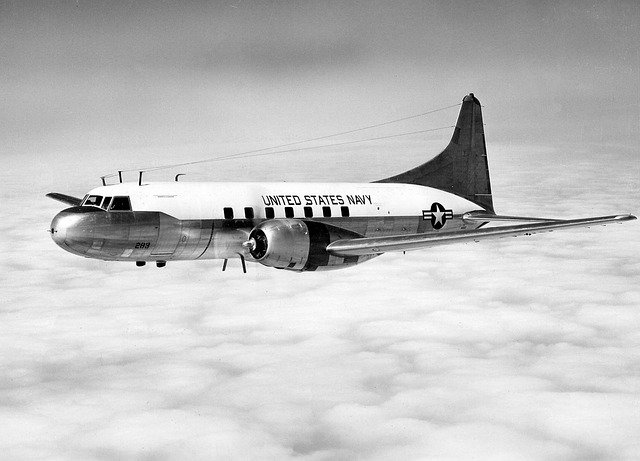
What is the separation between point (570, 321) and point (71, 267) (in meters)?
36.2

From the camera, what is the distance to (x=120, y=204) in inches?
918

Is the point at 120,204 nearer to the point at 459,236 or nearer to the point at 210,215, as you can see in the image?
the point at 210,215

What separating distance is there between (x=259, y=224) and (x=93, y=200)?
616cm

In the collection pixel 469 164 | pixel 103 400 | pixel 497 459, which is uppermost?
pixel 469 164

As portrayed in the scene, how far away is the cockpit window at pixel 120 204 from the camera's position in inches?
913

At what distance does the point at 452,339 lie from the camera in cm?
2828

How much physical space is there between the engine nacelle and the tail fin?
9.67 metres

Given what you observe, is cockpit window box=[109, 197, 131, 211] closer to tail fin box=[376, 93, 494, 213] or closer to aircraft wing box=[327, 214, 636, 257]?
aircraft wing box=[327, 214, 636, 257]

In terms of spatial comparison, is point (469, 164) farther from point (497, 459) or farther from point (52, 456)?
point (52, 456)

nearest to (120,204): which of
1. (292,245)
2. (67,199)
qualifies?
(292,245)

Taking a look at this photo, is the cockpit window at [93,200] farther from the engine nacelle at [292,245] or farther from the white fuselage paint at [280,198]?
the engine nacelle at [292,245]

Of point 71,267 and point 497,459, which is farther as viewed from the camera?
point 71,267

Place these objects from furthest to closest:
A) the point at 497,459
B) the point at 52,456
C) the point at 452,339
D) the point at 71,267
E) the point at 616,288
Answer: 1. the point at 71,267
2. the point at 616,288
3. the point at 452,339
4. the point at 52,456
5. the point at 497,459

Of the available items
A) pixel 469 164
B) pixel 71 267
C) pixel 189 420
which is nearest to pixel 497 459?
pixel 189 420
